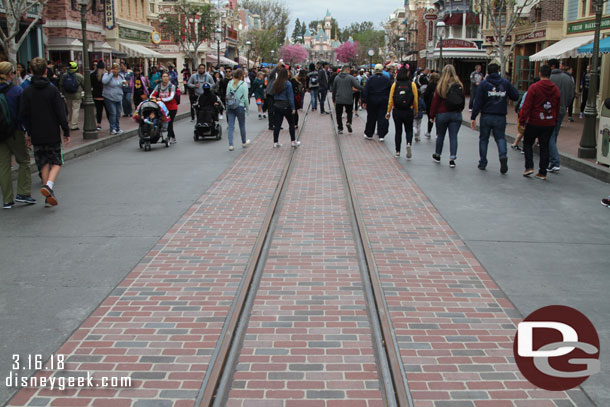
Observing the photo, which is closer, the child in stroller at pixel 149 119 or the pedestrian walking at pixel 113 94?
the child in stroller at pixel 149 119

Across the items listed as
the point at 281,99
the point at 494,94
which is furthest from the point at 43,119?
the point at 494,94

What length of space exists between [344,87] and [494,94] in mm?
6363

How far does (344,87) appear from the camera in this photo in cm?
1717

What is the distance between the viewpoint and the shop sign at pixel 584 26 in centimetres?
2362

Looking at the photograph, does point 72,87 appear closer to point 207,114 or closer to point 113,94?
point 113,94

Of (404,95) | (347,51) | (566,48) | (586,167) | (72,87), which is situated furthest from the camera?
(347,51)

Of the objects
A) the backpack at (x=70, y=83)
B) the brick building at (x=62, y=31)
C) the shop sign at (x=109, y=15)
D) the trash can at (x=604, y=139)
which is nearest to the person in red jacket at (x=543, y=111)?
the trash can at (x=604, y=139)

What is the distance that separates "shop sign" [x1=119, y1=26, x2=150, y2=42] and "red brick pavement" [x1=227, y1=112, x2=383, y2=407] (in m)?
33.3

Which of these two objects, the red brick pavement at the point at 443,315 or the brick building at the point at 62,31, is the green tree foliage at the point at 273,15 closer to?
the brick building at the point at 62,31

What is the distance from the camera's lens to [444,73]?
1194 cm

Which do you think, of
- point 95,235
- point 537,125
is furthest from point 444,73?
point 95,235

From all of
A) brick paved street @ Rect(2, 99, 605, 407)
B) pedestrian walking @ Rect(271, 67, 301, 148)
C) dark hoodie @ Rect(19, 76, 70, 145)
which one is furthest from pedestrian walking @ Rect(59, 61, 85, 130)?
brick paved street @ Rect(2, 99, 605, 407)

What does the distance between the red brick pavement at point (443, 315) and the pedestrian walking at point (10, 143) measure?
15.0 feet

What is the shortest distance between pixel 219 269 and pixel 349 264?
1.23 meters
